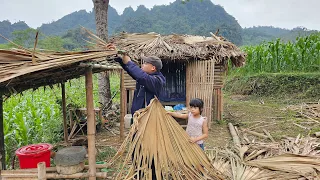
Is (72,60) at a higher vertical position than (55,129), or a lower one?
higher

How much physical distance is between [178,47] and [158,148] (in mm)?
4764

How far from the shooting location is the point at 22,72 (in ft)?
7.68

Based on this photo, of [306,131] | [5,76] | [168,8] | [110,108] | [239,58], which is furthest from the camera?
[168,8]

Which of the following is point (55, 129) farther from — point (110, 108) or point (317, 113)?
point (317, 113)

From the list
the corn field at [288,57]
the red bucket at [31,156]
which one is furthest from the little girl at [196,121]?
the corn field at [288,57]

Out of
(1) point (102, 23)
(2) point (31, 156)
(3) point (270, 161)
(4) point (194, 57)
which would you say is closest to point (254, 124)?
(4) point (194, 57)

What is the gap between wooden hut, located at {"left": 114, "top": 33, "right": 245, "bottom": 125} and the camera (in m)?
6.99

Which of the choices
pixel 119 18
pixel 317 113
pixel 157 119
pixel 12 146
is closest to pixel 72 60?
pixel 157 119

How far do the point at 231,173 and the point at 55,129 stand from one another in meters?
4.00

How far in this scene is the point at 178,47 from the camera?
7129mm

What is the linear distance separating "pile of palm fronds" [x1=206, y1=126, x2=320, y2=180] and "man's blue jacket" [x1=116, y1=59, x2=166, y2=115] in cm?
170

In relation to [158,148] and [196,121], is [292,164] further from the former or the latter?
[158,148]

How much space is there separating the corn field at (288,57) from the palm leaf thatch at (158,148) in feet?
35.9

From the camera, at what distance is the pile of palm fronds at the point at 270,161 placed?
3697mm
